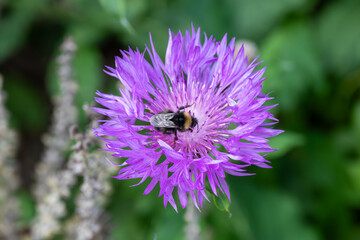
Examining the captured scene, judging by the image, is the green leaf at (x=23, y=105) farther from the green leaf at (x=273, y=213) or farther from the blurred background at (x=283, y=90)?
the green leaf at (x=273, y=213)

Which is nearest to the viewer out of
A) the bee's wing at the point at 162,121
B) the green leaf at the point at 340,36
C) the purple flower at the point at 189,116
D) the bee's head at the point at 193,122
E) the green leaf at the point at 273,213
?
the purple flower at the point at 189,116

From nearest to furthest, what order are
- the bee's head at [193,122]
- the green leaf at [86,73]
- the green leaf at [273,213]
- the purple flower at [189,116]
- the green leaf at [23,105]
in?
the purple flower at [189,116] < the bee's head at [193,122] < the green leaf at [273,213] < the green leaf at [86,73] < the green leaf at [23,105]

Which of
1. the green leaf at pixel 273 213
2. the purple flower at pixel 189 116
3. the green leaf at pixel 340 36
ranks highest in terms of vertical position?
the green leaf at pixel 340 36

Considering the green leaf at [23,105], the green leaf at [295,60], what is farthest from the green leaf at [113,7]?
the green leaf at [23,105]

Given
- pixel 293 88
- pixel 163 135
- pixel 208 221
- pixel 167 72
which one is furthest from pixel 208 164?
pixel 293 88

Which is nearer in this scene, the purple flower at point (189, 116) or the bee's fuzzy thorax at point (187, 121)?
the purple flower at point (189, 116)

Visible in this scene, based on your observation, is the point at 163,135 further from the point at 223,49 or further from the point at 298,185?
the point at 298,185
